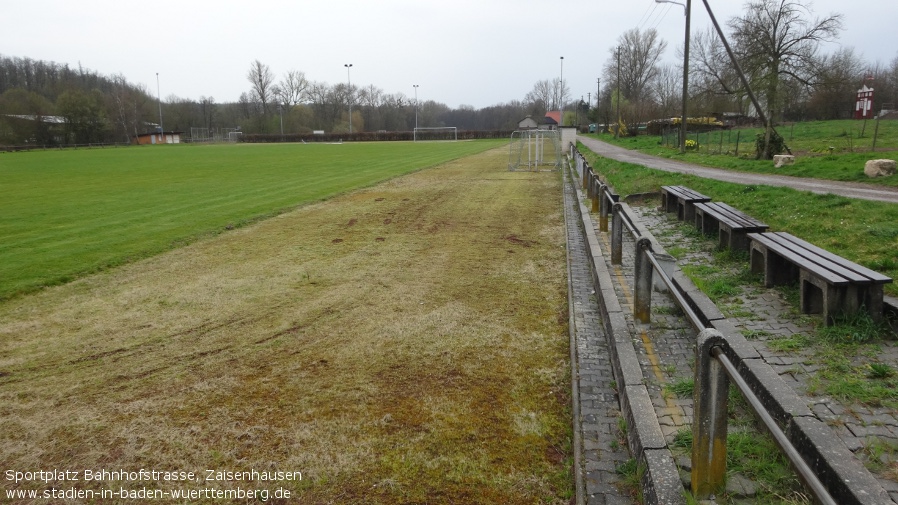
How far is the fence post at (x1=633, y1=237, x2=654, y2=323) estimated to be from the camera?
5.12 meters

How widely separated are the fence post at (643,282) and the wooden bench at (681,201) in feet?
15.6

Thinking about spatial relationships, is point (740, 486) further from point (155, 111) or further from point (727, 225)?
point (155, 111)

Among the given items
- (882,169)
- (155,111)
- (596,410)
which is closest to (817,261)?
(596,410)

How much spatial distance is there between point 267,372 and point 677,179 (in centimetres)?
1262

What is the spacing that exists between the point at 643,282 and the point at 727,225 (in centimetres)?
272

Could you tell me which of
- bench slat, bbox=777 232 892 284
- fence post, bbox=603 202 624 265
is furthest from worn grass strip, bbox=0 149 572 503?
bench slat, bbox=777 232 892 284

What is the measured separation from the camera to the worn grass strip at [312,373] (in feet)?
11.4

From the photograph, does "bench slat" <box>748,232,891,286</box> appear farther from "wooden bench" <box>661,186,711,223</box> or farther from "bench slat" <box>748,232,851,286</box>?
"wooden bench" <box>661,186,711,223</box>

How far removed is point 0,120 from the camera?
6888cm

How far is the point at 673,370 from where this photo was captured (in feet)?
14.0

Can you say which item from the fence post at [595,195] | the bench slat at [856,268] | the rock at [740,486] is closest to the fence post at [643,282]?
the bench slat at [856,268]

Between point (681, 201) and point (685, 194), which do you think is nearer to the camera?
point (681, 201)

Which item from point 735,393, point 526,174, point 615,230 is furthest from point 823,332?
point 526,174

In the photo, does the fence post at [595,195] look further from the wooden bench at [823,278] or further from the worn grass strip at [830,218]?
the wooden bench at [823,278]
